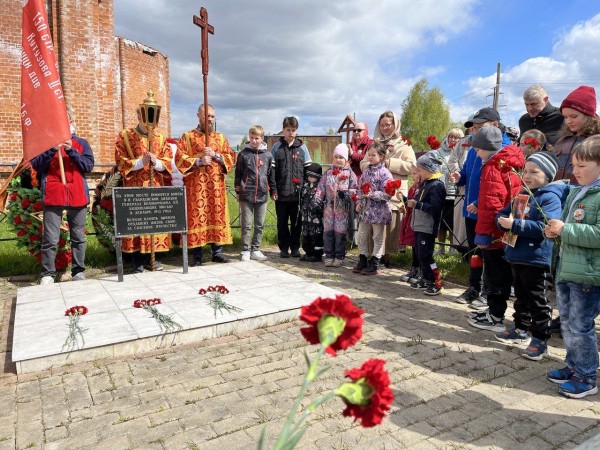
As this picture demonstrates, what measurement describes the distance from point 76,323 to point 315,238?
409 cm

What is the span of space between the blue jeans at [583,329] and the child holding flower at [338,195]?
390 cm

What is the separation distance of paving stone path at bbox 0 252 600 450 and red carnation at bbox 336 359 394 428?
1.49 m

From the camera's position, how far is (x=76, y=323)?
3910mm

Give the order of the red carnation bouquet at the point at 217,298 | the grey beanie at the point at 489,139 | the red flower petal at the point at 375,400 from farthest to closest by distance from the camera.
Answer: the red carnation bouquet at the point at 217,298 → the grey beanie at the point at 489,139 → the red flower petal at the point at 375,400

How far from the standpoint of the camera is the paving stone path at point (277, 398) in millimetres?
2480

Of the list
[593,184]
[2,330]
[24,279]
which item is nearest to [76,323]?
[2,330]

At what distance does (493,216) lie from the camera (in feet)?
13.1

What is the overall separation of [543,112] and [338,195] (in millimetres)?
2877

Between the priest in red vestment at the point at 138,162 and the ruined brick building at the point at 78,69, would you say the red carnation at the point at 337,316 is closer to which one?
the priest in red vestment at the point at 138,162

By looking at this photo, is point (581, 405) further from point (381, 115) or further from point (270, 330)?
point (381, 115)

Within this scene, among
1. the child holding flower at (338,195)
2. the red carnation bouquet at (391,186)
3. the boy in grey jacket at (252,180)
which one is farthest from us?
the boy in grey jacket at (252,180)

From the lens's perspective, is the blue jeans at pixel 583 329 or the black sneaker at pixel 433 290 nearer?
the blue jeans at pixel 583 329

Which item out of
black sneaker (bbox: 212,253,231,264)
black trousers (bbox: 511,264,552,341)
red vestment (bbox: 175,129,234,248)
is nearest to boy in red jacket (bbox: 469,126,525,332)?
black trousers (bbox: 511,264,552,341)

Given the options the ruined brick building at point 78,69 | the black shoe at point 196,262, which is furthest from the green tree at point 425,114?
the black shoe at point 196,262
